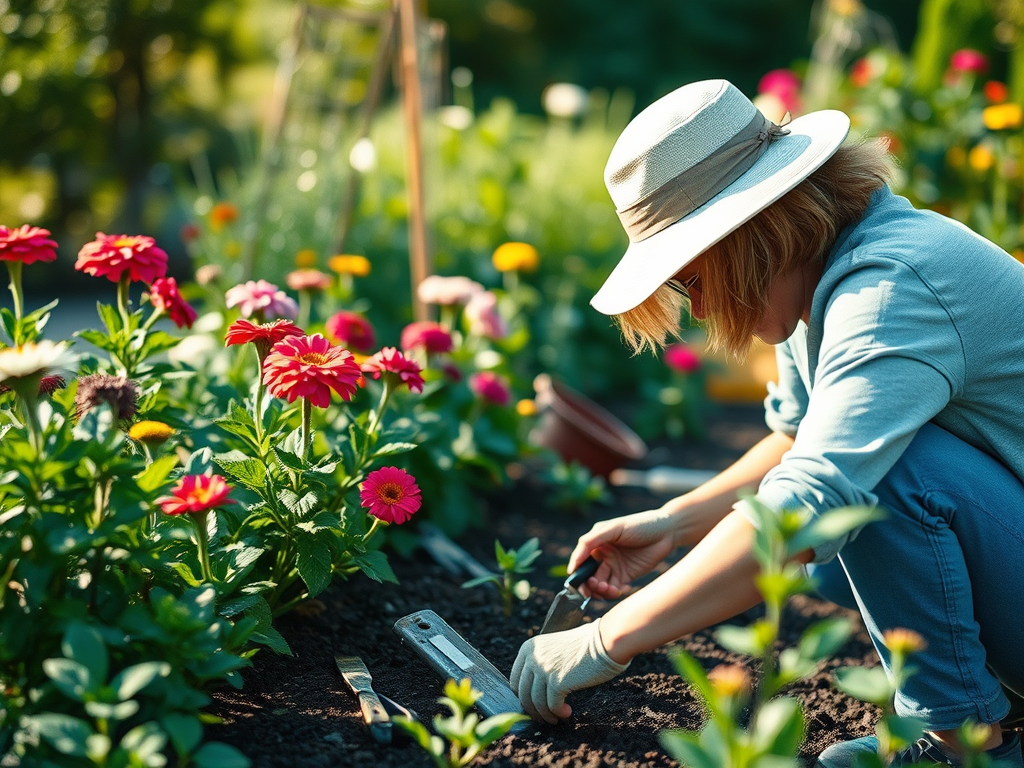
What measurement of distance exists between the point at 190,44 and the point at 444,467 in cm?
641

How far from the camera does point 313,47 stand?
11.5 ft

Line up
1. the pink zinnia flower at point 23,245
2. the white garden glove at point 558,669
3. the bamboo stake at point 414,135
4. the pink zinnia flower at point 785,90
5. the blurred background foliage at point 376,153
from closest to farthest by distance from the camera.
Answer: the white garden glove at point 558,669 < the pink zinnia flower at point 23,245 < the bamboo stake at point 414,135 < the blurred background foliage at point 376,153 < the pink zinnia flower at point 785,90

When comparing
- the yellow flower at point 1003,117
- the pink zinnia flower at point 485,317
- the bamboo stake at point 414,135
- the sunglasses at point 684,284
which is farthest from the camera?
the yellow flower at point 1003,117

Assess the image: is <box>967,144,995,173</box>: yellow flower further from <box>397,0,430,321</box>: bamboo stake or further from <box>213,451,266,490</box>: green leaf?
<box>213,451,266,490</box>: green leaf

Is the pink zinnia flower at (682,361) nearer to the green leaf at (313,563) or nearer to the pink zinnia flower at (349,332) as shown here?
the pink zinnia flower at (349,332)

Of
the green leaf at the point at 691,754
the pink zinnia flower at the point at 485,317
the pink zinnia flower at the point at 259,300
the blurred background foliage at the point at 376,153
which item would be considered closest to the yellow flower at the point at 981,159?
the blurred background foliage at the point at 376,153

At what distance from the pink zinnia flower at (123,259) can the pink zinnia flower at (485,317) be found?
1094 millimetres

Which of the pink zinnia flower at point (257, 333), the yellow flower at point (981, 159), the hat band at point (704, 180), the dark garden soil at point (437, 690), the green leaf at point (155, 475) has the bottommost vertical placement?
the dark garden soil at point (437, 690)

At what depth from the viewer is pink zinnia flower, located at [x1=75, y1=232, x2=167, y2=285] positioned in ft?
5.15

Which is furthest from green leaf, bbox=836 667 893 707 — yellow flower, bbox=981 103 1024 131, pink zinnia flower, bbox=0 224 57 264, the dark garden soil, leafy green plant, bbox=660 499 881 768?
yellow flower, bbox=981 103 1024 131

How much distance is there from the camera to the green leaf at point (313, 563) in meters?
1.47

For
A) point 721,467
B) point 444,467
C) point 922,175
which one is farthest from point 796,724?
point 922,175

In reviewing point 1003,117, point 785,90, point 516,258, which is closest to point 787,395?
point 516,258

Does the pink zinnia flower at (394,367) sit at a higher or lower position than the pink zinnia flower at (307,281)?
higher
